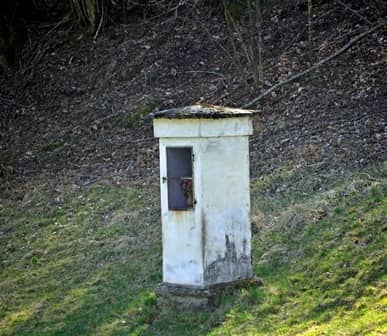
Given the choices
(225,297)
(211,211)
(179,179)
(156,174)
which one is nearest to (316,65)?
(156,174)

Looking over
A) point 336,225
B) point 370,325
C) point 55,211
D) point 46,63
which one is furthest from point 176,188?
point 46,63

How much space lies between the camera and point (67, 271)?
12.2 m

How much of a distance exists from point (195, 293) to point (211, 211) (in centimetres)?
96

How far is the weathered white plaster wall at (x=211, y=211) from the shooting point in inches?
370

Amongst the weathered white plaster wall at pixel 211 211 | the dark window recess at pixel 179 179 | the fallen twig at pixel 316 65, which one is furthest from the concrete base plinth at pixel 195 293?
the fallen twig at pixel 316 65

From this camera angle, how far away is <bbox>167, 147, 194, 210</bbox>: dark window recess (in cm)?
965

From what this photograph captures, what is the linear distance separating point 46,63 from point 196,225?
48.7 feet

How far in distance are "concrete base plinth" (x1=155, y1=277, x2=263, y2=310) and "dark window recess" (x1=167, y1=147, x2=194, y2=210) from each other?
0.95m

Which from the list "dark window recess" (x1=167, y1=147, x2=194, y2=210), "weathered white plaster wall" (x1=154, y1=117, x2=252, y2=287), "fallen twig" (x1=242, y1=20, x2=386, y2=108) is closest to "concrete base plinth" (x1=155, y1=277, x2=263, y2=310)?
"weathered white plaster wall" (x1=154, y1=117, x2=252, y2=287)

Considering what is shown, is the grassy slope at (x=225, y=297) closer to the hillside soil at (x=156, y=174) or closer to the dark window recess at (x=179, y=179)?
the hillside soil at (x=156, y=174)

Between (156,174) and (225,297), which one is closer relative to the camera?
(225,297)

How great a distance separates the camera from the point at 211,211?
9.45 m

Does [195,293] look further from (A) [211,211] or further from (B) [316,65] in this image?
(B) [316,65]

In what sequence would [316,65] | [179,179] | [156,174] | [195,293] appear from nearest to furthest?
1. [195,293]
2. [179,179]
3. [156,174]
4. [316,65]
